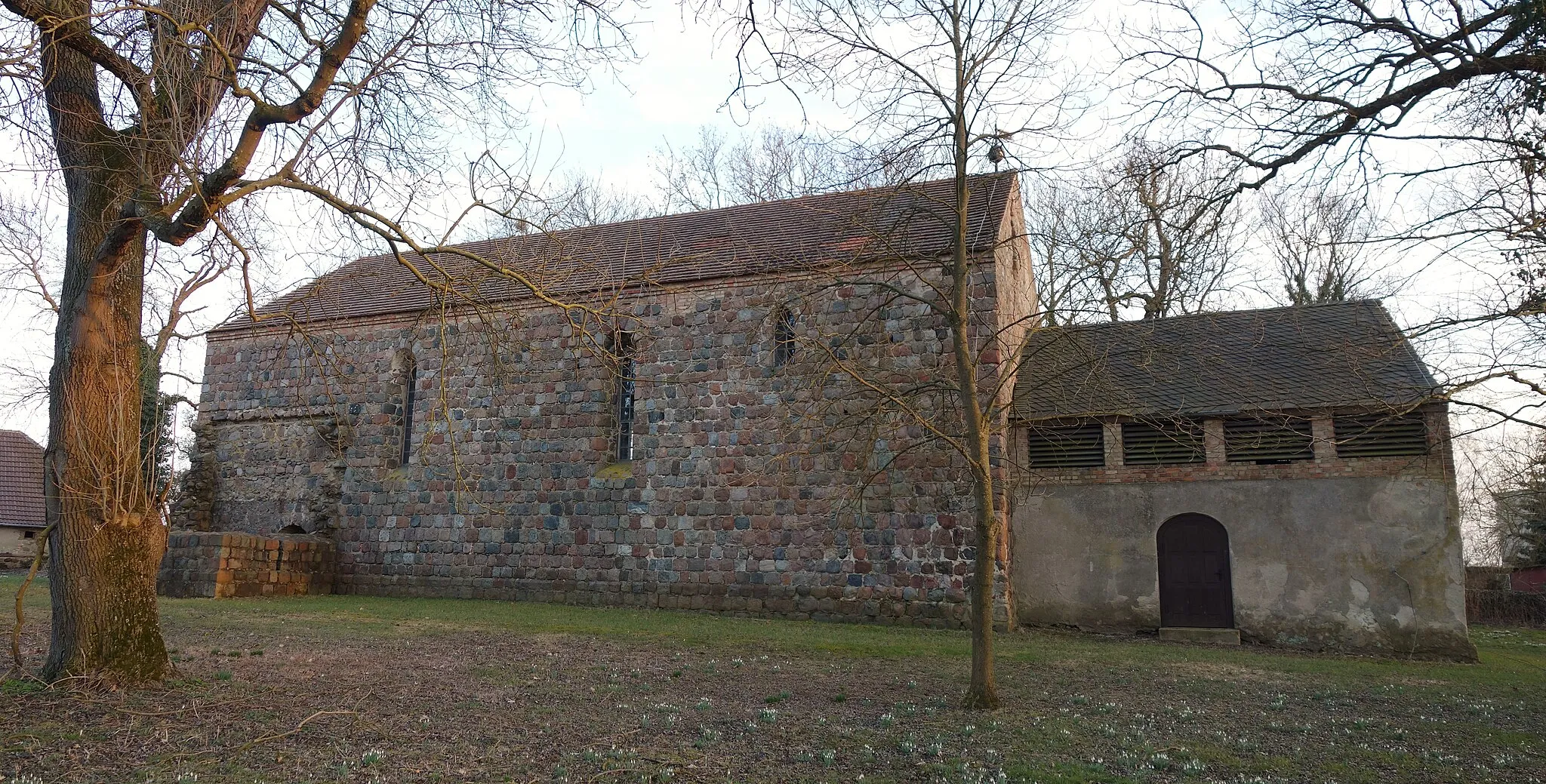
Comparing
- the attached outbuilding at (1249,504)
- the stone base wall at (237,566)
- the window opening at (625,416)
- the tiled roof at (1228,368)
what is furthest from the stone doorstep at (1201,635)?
the stone base wall at (237,566)

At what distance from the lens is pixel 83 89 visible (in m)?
7.45

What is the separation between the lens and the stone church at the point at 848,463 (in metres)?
14.0

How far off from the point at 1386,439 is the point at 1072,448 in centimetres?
445

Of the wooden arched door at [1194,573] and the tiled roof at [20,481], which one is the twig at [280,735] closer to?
the wooden arched door at [1194,573]

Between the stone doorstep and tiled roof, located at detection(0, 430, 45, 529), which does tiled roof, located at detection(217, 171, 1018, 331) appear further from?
tiled roof, located at detection(0, 430, 45, 529)

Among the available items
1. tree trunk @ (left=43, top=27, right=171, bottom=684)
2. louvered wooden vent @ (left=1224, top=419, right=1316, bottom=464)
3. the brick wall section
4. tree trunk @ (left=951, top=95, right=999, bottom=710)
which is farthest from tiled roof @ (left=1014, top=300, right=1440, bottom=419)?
tree trunk @ (left=43, top=27, right=171, bottom=684)

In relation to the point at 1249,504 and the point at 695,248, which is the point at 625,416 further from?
the point at 1249,504

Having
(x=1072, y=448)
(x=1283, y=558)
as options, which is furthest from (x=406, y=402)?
(x=1283, y=558)

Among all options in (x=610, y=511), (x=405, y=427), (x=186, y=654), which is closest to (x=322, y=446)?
(x=405, y=427)

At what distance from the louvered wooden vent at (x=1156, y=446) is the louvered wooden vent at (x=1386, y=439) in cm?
197

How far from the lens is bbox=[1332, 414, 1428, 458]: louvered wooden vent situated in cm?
1391

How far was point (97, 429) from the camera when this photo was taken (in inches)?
284

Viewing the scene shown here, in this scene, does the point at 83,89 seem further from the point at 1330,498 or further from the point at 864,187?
the point at 1330,498

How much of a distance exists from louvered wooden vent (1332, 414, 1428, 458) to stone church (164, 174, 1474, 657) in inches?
1.3
